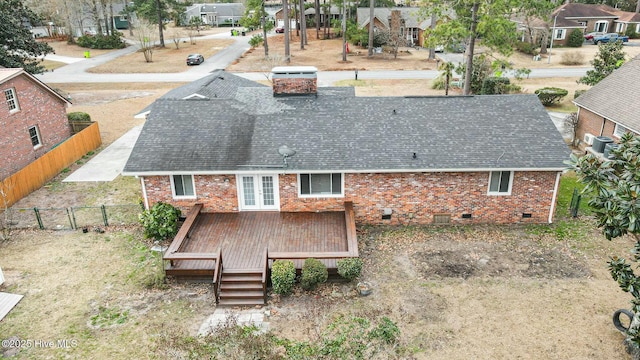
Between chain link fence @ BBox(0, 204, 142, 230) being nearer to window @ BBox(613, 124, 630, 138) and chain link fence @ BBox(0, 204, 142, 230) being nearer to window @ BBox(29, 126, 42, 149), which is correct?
window @ BBox(29, 126, 42, 149)

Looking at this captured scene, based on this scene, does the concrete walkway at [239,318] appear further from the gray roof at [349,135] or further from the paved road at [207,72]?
the paved road at [207,72]

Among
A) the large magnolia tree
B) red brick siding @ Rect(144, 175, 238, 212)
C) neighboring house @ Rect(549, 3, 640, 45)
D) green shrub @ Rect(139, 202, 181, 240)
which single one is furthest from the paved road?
the large magnolia tree

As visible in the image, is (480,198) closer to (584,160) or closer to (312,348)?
(584,160)

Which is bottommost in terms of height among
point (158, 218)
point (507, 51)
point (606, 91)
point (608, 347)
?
point (608, 347)

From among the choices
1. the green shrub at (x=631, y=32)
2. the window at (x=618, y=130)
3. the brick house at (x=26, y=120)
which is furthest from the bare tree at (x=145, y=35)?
the green shrub at (x=631, y=32)

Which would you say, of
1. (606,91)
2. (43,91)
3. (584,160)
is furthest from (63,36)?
(584,160)
